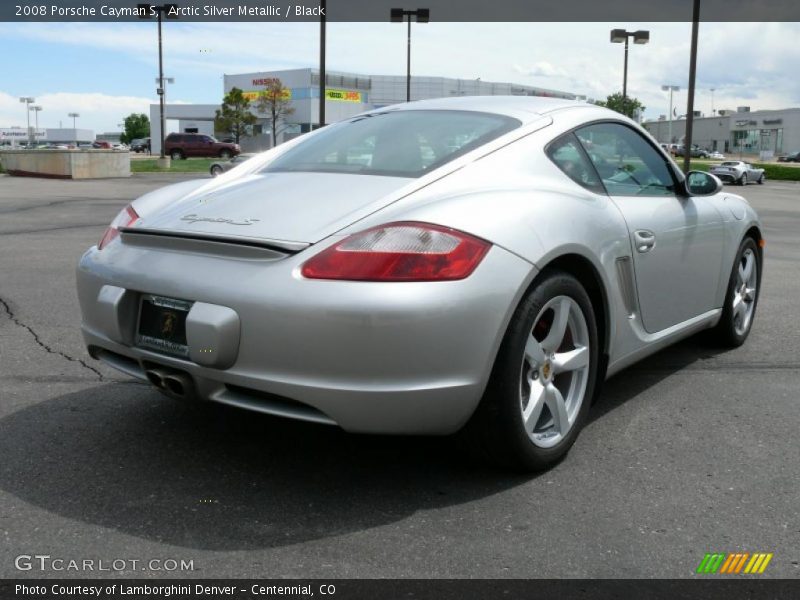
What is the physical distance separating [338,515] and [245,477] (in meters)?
0.49

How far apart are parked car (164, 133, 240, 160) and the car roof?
5173cm

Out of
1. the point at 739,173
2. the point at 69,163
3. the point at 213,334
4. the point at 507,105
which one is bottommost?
the point at 213,334

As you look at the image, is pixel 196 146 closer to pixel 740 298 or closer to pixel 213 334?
pixel 740 298

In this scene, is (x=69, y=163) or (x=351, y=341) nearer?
(x=351, y=341)

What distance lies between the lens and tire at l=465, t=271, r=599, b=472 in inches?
119

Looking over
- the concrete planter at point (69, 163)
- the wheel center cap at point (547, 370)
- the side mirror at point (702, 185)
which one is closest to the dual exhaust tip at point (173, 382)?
the wheel center cap at point (547, 370)

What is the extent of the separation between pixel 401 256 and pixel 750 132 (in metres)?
129

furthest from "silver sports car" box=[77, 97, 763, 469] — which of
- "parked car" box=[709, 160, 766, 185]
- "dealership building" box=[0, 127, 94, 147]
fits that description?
"dealership building" box=[0, 127, 94, 147]

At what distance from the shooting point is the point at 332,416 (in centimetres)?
280

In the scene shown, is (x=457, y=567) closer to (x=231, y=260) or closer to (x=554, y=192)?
(x=231, y=260)

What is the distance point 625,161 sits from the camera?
4.16 metres

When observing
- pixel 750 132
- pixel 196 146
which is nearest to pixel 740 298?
pixel 196 146

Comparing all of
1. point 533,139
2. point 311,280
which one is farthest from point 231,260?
point 533,139
